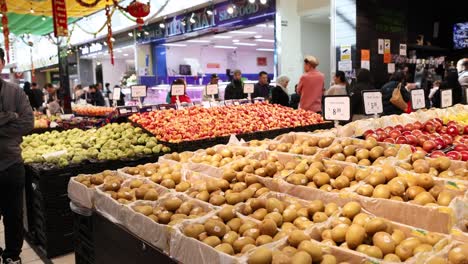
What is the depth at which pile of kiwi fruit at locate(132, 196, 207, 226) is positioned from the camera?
7.22 feet

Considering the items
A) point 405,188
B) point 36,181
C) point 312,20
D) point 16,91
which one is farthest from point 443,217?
point 312,20

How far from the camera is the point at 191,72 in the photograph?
18.5 metres

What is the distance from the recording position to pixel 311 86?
21.6 feet

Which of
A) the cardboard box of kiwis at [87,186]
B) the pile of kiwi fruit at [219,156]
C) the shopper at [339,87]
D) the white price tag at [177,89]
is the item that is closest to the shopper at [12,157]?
the cardboard box of kiwis at [87,186]

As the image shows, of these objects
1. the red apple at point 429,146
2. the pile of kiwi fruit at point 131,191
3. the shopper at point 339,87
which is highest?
the shopper at point 339,87

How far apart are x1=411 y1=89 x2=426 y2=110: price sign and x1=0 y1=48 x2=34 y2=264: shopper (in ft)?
12.7

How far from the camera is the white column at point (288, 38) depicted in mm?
10094

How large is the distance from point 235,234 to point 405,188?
916 mm

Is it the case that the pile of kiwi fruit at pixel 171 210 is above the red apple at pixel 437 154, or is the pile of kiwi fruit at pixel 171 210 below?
below

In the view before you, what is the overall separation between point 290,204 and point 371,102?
2245 millimetres

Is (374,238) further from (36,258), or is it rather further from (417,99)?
(417,99)

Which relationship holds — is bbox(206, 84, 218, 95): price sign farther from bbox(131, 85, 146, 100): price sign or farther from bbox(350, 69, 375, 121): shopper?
bbox(350, 69, 375, 121): shopper

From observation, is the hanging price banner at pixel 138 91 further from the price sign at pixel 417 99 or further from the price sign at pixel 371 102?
the price sign at pixel 417 99

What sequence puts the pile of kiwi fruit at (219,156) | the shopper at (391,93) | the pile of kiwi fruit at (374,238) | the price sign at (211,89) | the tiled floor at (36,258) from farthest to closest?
the price sign at (211,89) < the shopper at (391,93) < the tiled floor at (36,258) < the pile of kiwi fruit at (219,156) < the pile of kiwi fruit at (374,238)
